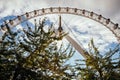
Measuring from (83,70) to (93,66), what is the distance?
2.56 ft

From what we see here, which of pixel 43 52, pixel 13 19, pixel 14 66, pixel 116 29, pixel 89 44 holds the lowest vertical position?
pixel 14 66

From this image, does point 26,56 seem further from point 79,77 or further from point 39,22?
point 79,77

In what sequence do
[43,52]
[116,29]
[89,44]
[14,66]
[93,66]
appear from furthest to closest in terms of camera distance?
1. [116,29]
2. [89,44]
3. [93,66]
4. [43,52]
5. [14,66]

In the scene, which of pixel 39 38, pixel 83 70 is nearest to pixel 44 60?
pixel 39 38

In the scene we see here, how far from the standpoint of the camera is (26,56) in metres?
14.9

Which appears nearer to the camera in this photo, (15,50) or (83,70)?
(15,50)

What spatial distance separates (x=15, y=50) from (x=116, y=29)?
16782 millimetres

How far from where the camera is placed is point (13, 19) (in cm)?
3094

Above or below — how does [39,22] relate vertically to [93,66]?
above

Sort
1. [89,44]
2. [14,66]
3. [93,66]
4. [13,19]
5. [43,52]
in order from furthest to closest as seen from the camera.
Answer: [13,19] < [89,44] < [93,66] < [43,52] < [14,66]

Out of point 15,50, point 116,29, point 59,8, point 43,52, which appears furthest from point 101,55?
point 59,8

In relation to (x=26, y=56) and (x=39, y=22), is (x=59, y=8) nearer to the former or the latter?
(x=39, y=22)

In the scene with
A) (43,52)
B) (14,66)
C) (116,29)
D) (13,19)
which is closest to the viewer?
(14,66)

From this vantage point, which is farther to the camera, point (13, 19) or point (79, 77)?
point (13, 19)
